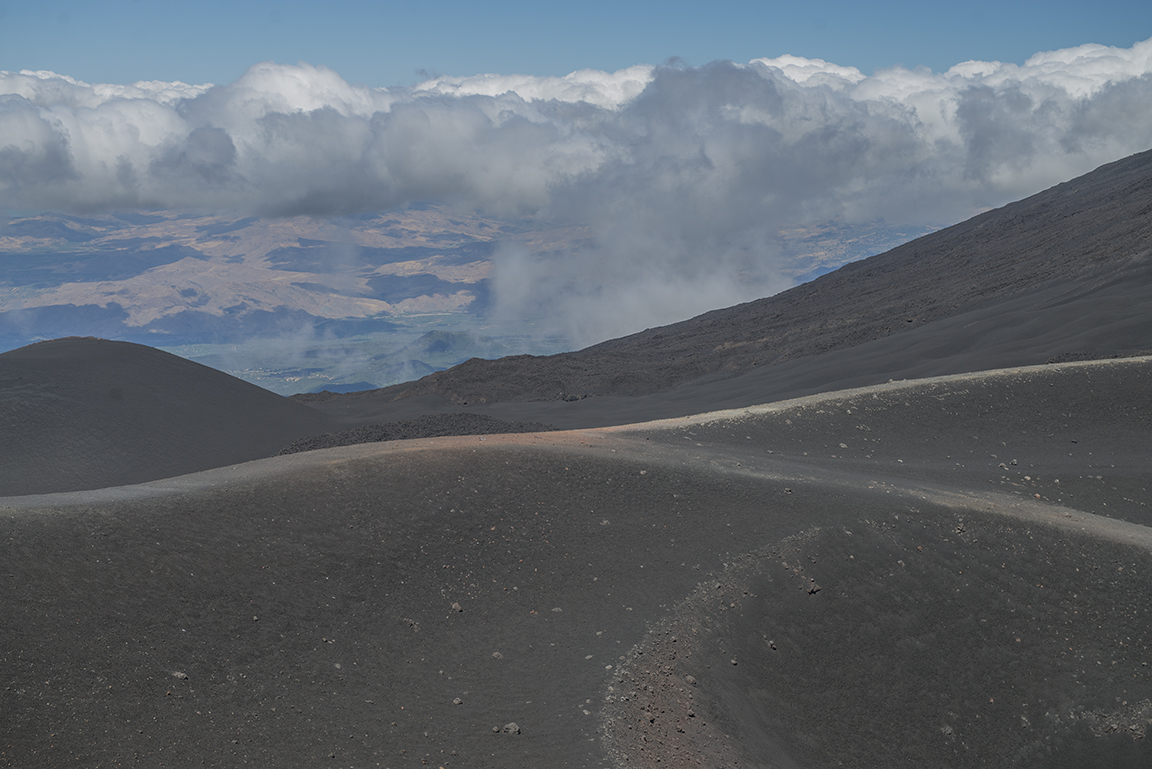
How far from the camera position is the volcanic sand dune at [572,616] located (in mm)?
7664

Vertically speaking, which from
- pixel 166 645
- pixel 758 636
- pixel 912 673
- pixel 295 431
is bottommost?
pixel 912 673

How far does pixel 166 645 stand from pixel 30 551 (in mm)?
2361

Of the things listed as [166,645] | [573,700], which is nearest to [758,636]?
[573,700]

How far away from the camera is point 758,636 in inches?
404

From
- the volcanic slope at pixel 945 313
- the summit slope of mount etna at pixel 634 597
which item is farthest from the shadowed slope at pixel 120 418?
the summit slope of mount etna at pixel 634 597

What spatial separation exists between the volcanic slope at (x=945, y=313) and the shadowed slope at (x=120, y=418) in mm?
8675

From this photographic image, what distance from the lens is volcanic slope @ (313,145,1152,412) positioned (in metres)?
30.0

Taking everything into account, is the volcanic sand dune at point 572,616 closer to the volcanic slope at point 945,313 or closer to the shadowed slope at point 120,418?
the shadowed slope at point 120,418

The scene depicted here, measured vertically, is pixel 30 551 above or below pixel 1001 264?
below

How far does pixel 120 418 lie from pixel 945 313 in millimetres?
39686

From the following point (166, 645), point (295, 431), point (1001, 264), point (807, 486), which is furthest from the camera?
point (1001, 264)

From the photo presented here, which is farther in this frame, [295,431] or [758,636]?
Result: [295,431]

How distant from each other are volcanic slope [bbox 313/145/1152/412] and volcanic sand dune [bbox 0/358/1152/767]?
54.1 ft

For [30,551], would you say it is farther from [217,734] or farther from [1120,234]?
[1120,234]
